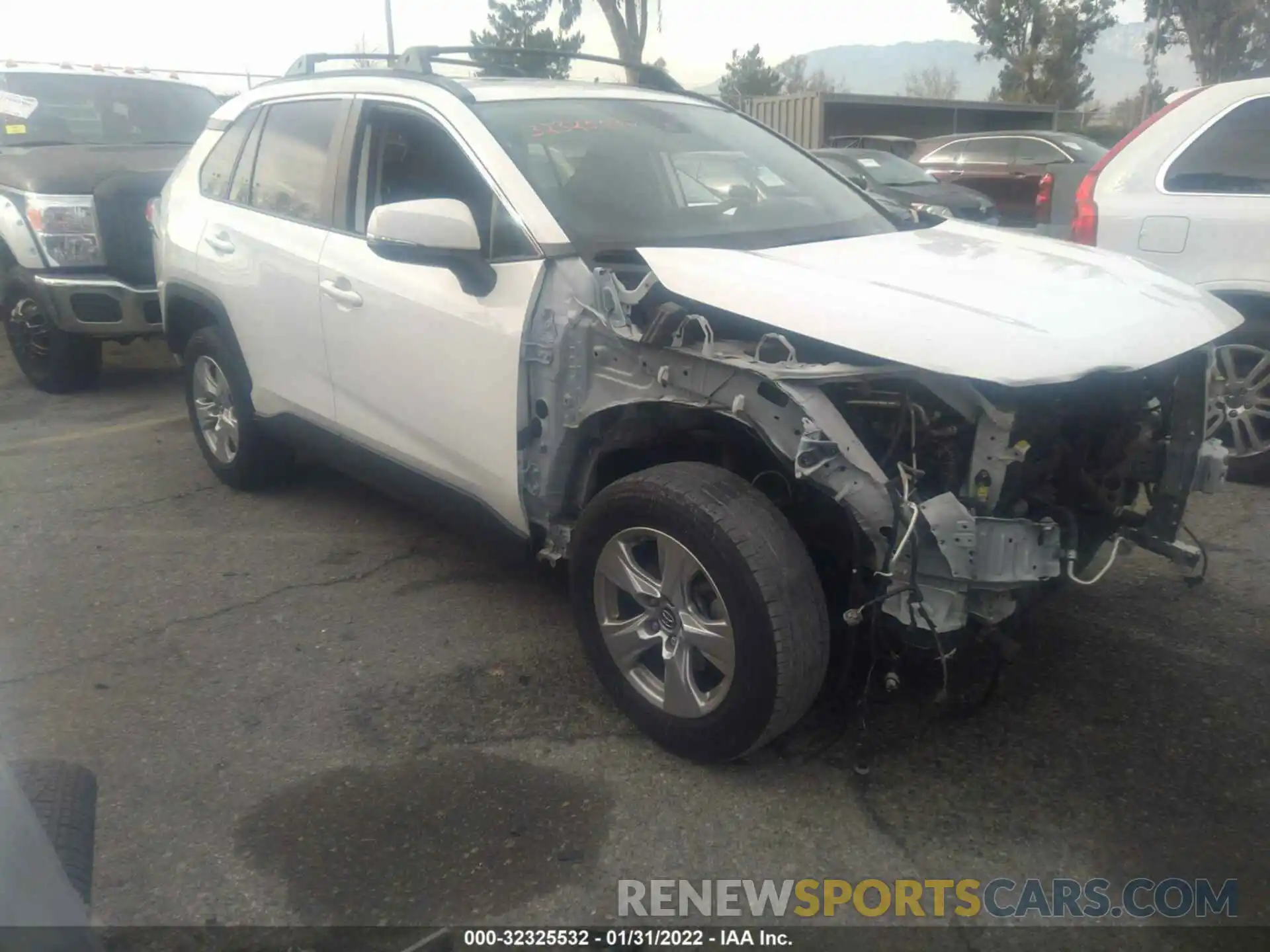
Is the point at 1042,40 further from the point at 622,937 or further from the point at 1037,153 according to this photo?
the point at 622,937

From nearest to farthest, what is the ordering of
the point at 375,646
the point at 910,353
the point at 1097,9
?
1. the point at 910,353
2. the point at 375,646
3. the point at 1097,9

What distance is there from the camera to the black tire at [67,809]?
1819 millimetres

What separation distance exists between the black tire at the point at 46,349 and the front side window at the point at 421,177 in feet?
13.0

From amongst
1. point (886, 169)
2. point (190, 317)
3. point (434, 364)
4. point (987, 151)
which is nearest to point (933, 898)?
point (434, 364)

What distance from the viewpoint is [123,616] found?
154 inches

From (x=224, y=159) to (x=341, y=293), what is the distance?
1.46 m

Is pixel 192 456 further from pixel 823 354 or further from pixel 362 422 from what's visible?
pixel 823 354

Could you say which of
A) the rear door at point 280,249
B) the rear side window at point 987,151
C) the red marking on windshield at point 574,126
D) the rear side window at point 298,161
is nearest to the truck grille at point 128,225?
the rear door at point 280,249

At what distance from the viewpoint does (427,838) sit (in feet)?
8.68

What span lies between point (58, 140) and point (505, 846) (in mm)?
6988

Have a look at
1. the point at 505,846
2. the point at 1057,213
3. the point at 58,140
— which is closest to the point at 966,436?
the point at 505,846

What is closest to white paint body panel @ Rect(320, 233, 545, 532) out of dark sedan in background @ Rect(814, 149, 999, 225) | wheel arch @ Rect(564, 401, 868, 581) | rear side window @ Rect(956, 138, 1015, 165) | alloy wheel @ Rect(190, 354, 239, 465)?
wheel arch @ Rect(564, 401, 868, 581)

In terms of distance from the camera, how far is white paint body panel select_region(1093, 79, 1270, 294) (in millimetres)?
4586

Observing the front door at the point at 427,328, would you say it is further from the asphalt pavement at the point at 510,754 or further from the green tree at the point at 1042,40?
the green tree at the point at 1042,40
